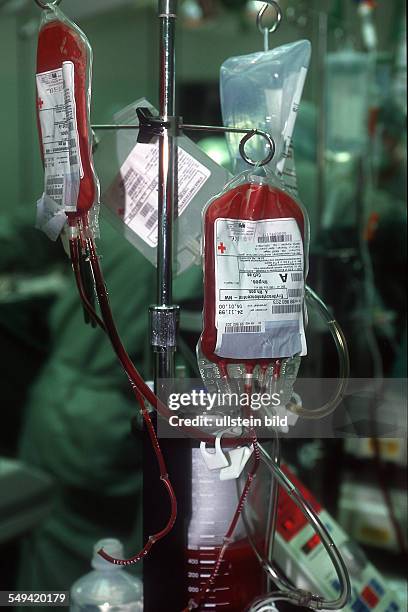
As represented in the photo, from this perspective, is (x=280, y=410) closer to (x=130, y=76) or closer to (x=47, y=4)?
(x=47, y=4)

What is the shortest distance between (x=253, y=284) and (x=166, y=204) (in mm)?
108

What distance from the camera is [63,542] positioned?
1736mm

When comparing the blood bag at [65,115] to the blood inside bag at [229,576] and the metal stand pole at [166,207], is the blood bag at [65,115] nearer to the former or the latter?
the metal stand pole at [166,207]

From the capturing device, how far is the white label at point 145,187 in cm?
67

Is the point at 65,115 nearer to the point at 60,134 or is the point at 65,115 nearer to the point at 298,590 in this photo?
the point at 60,134

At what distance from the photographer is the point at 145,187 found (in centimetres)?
67

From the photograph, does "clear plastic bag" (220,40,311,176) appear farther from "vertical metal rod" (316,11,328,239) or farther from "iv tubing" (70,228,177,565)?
"vertical metal rod" (316,11,328,239)

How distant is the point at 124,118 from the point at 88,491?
1252 mm

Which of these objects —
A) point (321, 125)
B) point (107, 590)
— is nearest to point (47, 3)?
point (107, 590)

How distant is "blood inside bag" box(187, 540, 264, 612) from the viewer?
0.66m

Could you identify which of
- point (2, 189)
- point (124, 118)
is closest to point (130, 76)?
point (2, 189)

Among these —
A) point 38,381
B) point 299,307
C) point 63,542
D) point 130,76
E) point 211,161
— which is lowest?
point 63,542

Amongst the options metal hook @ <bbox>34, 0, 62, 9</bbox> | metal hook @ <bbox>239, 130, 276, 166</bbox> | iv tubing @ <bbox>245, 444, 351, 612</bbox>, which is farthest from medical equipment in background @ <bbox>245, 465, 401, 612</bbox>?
metal hook @ <bbox>34, 0, 62, 9</bbox>

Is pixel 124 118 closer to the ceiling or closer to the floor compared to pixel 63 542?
closer to the ceiling
